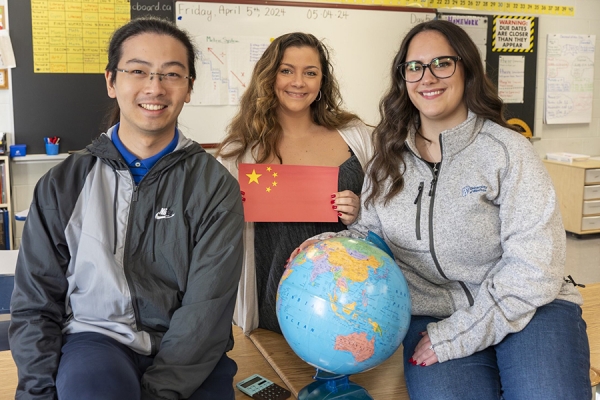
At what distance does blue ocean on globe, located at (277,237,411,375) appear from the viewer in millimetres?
1511

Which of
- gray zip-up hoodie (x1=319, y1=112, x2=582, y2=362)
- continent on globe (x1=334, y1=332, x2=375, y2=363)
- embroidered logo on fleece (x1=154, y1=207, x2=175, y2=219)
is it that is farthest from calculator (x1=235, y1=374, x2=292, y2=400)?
embroidered logo on fleece (x1=154, y1=207, x2=175, y2=219)

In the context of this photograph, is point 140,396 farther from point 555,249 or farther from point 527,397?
point 555,249

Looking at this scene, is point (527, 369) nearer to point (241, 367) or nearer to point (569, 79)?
point (241, 367)

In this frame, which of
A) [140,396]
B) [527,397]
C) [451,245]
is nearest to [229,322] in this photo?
[140,396]

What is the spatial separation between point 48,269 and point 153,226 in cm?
29

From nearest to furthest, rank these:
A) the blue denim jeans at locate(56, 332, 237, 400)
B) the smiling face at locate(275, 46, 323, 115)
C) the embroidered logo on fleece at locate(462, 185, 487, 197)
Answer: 1. the blue denim jeans at locate(56, 332, 237, 400)
2. the embroidered logo on fleece at locate(462, 185, 487, 197)
3. the smiling face at locate(275, 46, 323, 115)

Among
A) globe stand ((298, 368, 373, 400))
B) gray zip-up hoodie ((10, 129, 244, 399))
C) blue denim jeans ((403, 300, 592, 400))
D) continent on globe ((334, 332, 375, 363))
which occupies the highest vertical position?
gray zip-up hoodie ((10, 129, 244, 399))

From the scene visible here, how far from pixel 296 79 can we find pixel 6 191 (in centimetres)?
278

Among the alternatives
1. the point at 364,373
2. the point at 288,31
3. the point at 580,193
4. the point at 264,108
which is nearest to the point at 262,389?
the point at 364,373

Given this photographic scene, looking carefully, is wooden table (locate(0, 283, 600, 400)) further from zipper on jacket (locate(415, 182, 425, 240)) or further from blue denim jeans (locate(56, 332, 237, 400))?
A: zipper on jacket (locate(415, 182, 425, 240))

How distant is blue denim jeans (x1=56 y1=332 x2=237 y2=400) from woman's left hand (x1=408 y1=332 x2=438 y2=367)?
0.54m

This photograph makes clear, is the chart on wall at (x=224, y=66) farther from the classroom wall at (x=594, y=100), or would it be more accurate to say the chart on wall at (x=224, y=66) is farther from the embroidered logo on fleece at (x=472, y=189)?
the embroidered logo on fleece at (x=472, y=189)

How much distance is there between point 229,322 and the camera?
5.49ft

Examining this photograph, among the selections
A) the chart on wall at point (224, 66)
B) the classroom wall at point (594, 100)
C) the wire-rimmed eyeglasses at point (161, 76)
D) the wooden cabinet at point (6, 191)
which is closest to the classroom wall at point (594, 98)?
the classroom wall at point (594, 100)
